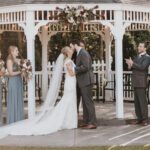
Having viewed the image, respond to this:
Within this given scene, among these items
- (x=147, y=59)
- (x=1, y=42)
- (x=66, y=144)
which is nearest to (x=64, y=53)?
(x=147, y=59)

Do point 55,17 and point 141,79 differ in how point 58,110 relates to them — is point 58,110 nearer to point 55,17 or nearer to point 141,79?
point 141,79

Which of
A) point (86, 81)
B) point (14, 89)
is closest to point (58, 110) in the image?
point (86, 81)

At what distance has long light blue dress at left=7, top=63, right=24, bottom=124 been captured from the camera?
13.4m

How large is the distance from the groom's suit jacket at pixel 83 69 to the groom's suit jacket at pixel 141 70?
3.75 ft

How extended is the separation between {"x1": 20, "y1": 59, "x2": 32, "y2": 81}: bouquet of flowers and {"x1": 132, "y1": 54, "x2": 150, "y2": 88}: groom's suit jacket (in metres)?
2.61

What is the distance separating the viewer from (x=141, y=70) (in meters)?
13.1

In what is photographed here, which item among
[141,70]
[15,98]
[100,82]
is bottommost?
[15,98]

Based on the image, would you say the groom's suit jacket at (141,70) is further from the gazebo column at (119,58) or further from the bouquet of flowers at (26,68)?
the bouquet of flowers at (26,68)

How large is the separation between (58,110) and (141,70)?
7.43ft

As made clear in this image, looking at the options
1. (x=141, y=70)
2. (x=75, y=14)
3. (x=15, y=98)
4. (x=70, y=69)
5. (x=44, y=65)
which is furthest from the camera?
(x=44, y=65)

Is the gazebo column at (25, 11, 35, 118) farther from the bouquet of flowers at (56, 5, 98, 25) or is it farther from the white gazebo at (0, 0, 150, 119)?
the bouquet of flowers at (56, 5, 98, 25)

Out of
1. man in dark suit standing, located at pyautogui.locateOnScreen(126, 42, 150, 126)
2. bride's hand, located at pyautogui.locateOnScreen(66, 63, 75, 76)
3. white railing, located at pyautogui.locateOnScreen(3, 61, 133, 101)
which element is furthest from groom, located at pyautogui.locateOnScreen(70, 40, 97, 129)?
white railing, located at pyautogui.locateOnScreen(3, 61, 133, 101)

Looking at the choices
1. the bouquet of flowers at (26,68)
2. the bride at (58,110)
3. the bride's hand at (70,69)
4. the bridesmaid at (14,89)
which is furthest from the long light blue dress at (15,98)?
the bride's hand at (70,69)

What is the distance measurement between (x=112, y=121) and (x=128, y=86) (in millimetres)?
4276
